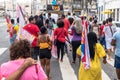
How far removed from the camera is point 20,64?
151 inches

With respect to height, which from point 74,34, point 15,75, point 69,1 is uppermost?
point 15,75

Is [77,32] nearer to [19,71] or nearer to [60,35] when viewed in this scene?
[60,35]

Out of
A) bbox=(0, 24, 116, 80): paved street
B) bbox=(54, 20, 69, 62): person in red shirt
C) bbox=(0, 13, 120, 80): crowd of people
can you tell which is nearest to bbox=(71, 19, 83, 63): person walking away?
bbox=(0, 13, 120, 80): crowd of people

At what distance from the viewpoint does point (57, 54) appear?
46.4ft

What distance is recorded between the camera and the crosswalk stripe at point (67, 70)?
1083 centimetres

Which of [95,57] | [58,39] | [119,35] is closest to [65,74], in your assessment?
[58,39]

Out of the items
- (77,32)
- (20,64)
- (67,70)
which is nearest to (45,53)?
(67,70)

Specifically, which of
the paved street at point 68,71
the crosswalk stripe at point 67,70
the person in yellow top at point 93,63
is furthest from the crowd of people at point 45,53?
the paved street at point 68,71

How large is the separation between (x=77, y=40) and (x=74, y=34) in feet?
0.83

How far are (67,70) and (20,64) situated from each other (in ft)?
27.6

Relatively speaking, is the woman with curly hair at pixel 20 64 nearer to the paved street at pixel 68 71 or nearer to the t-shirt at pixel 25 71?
the t-shirt at pixel 25 71

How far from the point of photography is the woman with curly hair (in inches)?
150

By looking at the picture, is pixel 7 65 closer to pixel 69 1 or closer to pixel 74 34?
pixel 74 34

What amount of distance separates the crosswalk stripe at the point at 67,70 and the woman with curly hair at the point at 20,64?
680cm
